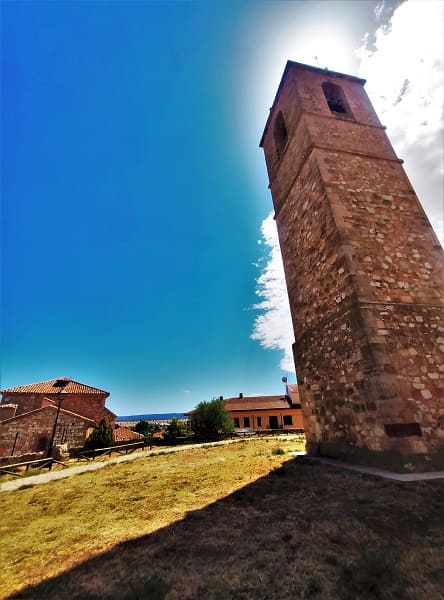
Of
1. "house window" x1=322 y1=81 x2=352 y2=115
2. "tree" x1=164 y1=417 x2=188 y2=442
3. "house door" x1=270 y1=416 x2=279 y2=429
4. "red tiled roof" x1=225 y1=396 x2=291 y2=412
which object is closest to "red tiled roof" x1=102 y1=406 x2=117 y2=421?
"tree" x1=164 y1=417 x2=188 y2=442

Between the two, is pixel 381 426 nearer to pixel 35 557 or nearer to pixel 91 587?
pixel 91 587

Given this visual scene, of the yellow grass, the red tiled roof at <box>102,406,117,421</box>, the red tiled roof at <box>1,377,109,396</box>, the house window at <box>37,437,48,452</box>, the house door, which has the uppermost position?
the red tiled roof at <box>1,377,109,396</box>

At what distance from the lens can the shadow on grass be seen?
210 centimetres

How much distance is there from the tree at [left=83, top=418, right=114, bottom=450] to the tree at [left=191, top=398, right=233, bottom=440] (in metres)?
10.2

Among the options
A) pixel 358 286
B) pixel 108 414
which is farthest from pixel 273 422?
pixel 358 286

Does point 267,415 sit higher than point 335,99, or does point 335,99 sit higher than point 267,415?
point 335,99

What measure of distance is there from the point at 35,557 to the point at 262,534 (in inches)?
107

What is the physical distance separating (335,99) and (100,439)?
82.9 feet

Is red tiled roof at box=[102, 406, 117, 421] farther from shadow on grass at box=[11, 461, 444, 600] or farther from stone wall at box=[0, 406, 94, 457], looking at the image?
shadow on grass at box=[11, 461, 444, 600]

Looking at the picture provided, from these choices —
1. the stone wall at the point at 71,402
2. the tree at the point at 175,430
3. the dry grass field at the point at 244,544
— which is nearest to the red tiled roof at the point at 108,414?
the stone wall at the point at 71,402

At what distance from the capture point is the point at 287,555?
2559 mm

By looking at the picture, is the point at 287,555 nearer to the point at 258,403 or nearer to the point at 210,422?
the point at 210,422

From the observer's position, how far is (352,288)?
652 cm

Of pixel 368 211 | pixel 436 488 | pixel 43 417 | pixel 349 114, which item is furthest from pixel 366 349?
pixel 43 417
